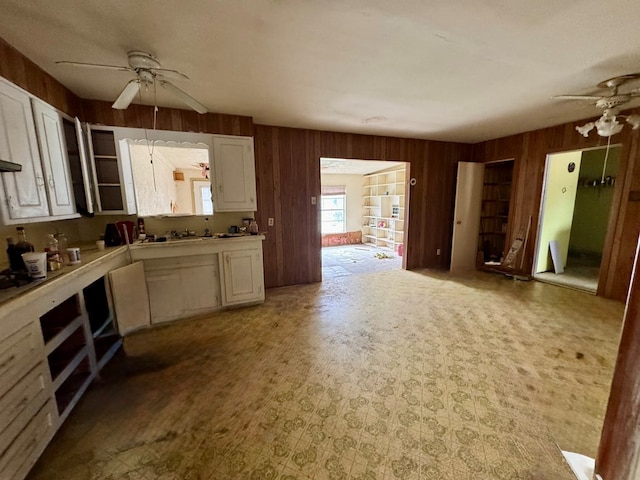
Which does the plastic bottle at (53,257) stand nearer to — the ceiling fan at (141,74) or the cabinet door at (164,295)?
the cabinet door at (164,295)

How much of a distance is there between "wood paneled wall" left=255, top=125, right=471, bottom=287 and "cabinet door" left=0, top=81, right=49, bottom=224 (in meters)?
2.22

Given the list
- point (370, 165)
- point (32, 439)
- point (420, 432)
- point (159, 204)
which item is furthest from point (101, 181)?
point (370, 165)

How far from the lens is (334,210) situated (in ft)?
26.1

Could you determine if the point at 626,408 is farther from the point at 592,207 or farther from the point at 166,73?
the point at 592,207

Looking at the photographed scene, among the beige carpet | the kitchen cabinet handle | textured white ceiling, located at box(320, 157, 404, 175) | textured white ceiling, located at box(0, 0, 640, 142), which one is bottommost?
the beige carpet

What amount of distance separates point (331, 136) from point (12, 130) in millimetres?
3427

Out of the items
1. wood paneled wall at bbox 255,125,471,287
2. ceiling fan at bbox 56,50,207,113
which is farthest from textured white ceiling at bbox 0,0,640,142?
wood paneled wall at bbox 255,125,471,287

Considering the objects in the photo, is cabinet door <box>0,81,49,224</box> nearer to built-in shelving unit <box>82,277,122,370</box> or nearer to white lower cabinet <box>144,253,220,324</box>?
built-in shelving unit <box>82,277,122,370</box>

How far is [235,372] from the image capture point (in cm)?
205

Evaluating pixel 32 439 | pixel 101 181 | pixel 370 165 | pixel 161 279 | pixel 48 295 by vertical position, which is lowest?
pixel 32 439

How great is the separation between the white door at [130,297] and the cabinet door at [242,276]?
0.81m

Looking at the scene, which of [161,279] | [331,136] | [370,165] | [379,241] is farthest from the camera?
[379,241]

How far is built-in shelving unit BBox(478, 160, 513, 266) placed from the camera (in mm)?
5133

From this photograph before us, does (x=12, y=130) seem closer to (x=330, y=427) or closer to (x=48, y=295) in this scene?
(x=48, y=295)
